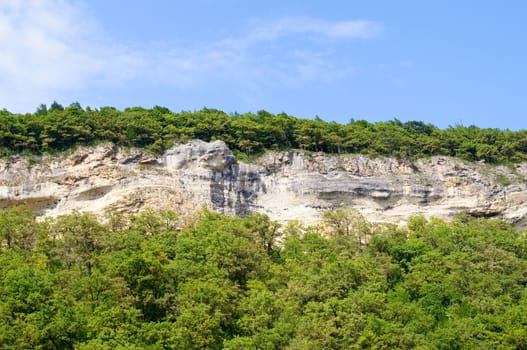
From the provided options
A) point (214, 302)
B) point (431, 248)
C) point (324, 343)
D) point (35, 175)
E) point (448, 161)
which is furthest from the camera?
point (448, 161)

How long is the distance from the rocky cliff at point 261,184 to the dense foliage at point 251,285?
432 centimetres

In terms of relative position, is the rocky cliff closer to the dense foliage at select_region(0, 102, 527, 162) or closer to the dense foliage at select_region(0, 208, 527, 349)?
the dense foliage at select_region(0, 102, 527, 162)

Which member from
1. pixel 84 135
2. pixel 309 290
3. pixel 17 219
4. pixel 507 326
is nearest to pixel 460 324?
pixel 507 326

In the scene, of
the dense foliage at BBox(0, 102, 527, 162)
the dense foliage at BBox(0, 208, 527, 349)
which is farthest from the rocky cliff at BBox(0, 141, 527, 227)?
the dense foliage at BBox(0, 208, 527, 349)

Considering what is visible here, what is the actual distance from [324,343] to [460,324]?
9.75 metres

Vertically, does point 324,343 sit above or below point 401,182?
below

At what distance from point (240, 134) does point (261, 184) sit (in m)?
6.43

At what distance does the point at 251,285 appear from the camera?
48.7 meters

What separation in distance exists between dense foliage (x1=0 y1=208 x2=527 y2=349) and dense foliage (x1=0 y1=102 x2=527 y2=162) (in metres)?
11.0

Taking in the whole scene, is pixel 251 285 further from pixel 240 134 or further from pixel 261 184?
pixel 240 134

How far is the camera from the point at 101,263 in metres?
48.3

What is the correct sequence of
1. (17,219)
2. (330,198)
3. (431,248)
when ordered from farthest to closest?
(330,198) → (431,248) → (17,219)

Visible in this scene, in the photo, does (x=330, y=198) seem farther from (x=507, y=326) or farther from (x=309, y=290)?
(x=507, y=326)

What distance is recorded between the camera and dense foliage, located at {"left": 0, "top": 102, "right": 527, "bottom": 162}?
66000mm
